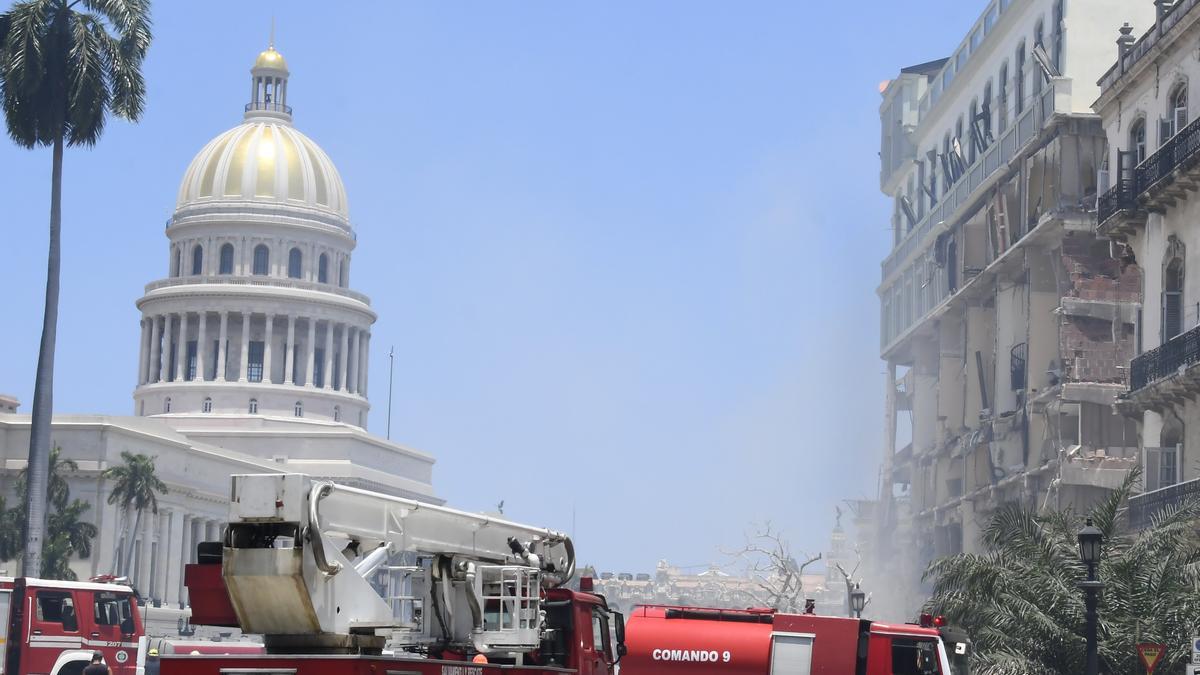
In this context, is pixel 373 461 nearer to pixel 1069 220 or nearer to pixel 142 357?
pixel 142 357

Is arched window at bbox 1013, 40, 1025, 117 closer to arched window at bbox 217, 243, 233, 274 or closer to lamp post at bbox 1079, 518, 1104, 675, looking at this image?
lamp post at bbox 1079, 518, 1104, 675

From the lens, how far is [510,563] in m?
23.9

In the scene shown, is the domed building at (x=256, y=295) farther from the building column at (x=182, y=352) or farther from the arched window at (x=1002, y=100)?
the arched window at (x=1002, y=100)

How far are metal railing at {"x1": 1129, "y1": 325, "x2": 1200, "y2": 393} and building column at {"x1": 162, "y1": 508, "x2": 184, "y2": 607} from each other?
3620 inches

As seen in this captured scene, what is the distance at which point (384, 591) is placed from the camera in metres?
21.4

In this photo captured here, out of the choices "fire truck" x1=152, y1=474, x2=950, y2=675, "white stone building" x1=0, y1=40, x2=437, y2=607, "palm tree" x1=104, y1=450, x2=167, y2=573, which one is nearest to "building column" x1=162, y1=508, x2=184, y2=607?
"palm tree" x1=104, y1=450, x2=167, y2=573

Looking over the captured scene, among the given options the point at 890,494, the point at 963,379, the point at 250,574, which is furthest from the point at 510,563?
the point at 890,494

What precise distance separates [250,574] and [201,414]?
14250cm

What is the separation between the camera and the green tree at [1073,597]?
107ft

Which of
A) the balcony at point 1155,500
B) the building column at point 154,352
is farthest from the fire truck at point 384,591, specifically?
the building column at point 154,352

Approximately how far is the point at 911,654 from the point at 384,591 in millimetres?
10326

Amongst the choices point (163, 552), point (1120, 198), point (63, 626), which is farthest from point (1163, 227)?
point (163, 552)

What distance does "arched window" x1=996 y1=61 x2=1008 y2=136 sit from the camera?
2908 inches

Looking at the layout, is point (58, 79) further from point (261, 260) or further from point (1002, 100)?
point (261, 260)
